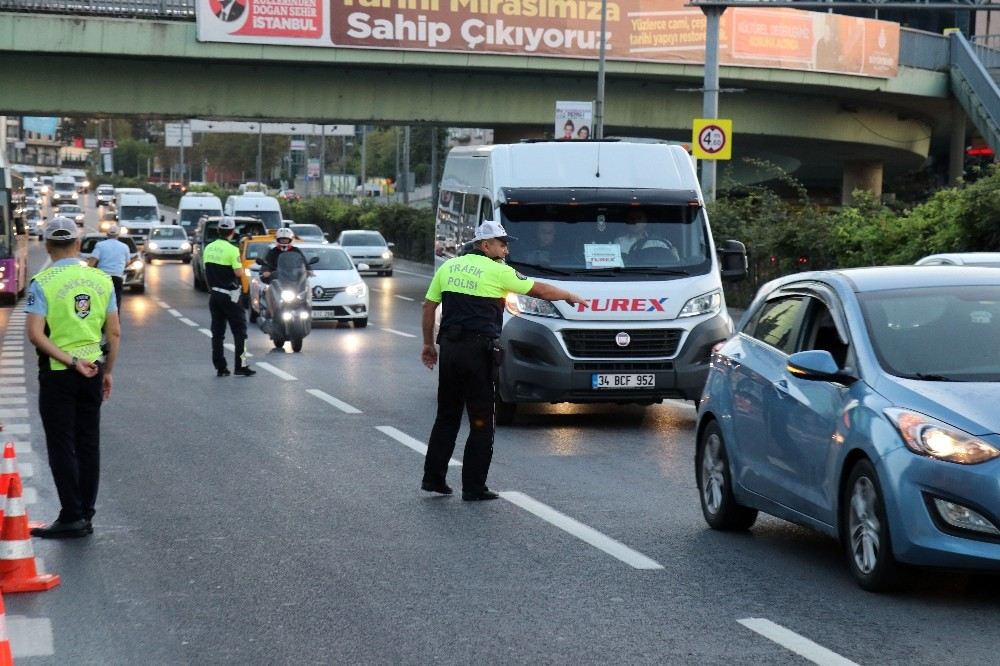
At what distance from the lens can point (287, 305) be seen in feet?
82.4

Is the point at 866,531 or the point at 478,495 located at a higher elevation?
the point at 866,531

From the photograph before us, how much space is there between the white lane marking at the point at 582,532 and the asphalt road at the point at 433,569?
0.08 ft

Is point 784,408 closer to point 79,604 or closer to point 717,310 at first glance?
point 79,604

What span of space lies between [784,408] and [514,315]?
6418 millimetres

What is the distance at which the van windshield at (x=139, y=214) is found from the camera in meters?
76.0

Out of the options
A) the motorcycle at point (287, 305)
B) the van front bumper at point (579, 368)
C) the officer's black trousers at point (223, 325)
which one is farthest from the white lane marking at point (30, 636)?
the motorcycle at point (287, 305)

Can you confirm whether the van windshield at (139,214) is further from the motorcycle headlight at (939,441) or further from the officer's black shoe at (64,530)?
the motorcycle headlight at (939,441)

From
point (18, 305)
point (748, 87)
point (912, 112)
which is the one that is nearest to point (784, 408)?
point (18, 305)

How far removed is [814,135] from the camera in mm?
52156

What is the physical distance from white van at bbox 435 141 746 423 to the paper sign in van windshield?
1 centimetres

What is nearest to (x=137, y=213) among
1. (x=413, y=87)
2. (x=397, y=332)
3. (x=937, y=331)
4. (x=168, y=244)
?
(x=168, y=244)

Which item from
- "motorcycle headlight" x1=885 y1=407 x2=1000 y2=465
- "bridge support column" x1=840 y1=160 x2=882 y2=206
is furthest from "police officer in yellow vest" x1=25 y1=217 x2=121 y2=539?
"bridge support column" x1=840 y1=160 x2=882 y2=206

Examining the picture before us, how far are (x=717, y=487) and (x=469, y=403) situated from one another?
1.78m

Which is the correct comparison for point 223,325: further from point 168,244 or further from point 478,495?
point 168,244
